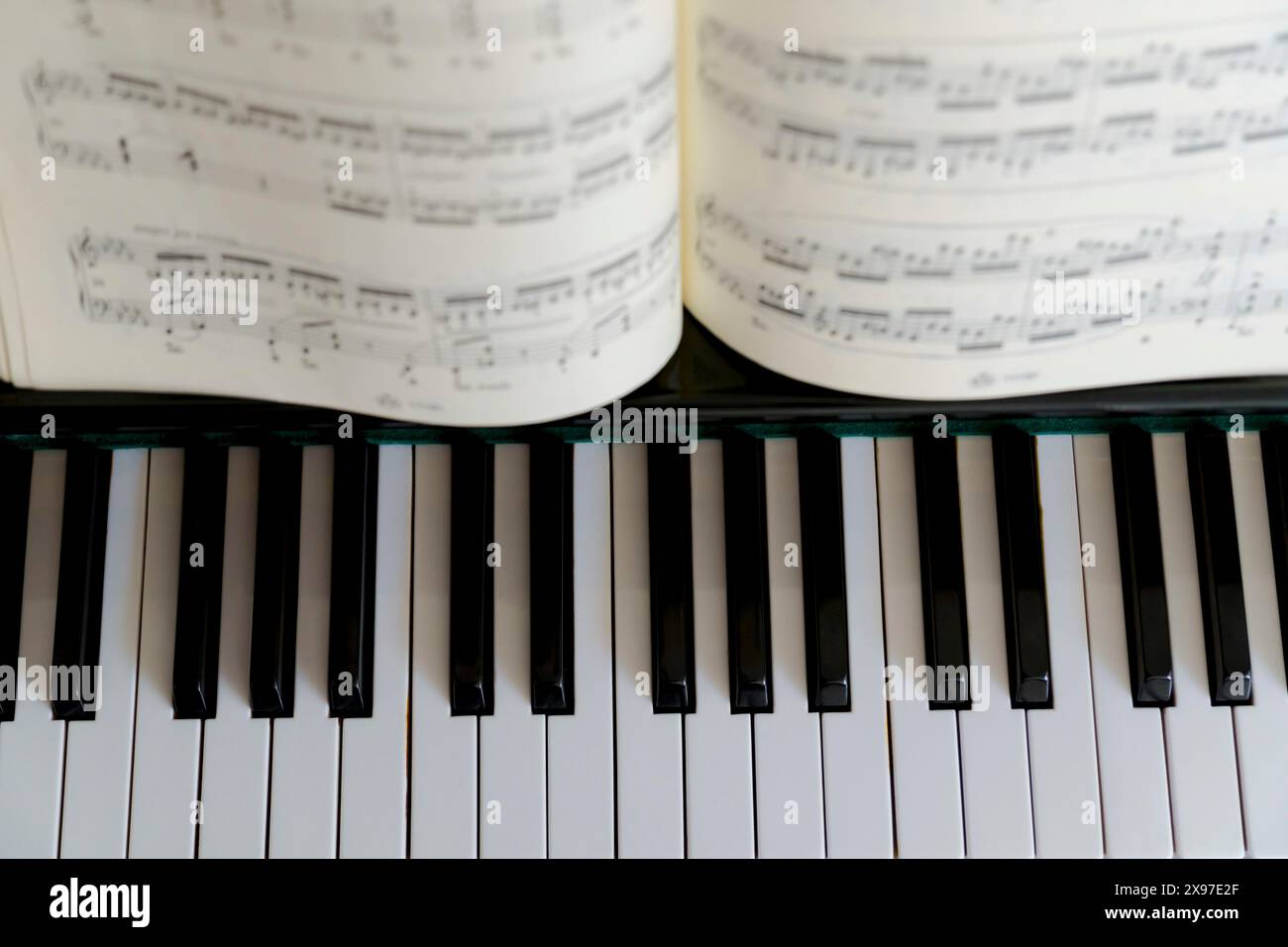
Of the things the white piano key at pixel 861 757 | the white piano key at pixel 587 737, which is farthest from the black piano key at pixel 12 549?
the white piano key at pixel 861 757

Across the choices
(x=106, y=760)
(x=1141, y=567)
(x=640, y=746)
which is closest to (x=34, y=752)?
(x=106, y=760)

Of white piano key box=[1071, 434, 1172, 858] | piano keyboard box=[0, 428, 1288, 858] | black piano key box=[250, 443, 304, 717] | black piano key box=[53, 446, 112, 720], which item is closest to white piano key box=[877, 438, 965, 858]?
piano keyboard box=[0, 428, 1288, 858]

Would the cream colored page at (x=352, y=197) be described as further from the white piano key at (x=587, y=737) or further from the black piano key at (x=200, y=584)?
the white piano key at (x=587, y=737)

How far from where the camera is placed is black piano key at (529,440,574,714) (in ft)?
4.54

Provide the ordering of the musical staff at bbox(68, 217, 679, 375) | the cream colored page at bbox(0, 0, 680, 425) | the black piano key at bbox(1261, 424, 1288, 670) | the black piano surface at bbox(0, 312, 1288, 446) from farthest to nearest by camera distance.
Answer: the black piano key at bbox(1261, 424, 1288, 670) → the black piano surface at bbox(0, 312, 1288, 446) → the musical staff at bbox(68, 217, 679, 375) → the cream colored page at bbox(0, 0, 680, 425)

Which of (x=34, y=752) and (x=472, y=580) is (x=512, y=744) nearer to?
(x=472, y=580)

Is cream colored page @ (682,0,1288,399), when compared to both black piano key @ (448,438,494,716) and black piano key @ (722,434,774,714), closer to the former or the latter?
black piano key @ (722,434,774,714)

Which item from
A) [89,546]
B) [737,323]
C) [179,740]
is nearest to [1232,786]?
[737,323]

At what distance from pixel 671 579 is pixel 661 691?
0.43 feet

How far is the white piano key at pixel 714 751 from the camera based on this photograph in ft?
4.59

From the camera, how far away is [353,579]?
4.58 ft

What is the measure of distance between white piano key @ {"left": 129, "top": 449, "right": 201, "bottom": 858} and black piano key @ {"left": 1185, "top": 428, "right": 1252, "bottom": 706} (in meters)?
1.19

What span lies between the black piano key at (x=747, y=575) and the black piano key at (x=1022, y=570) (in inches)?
11.0
